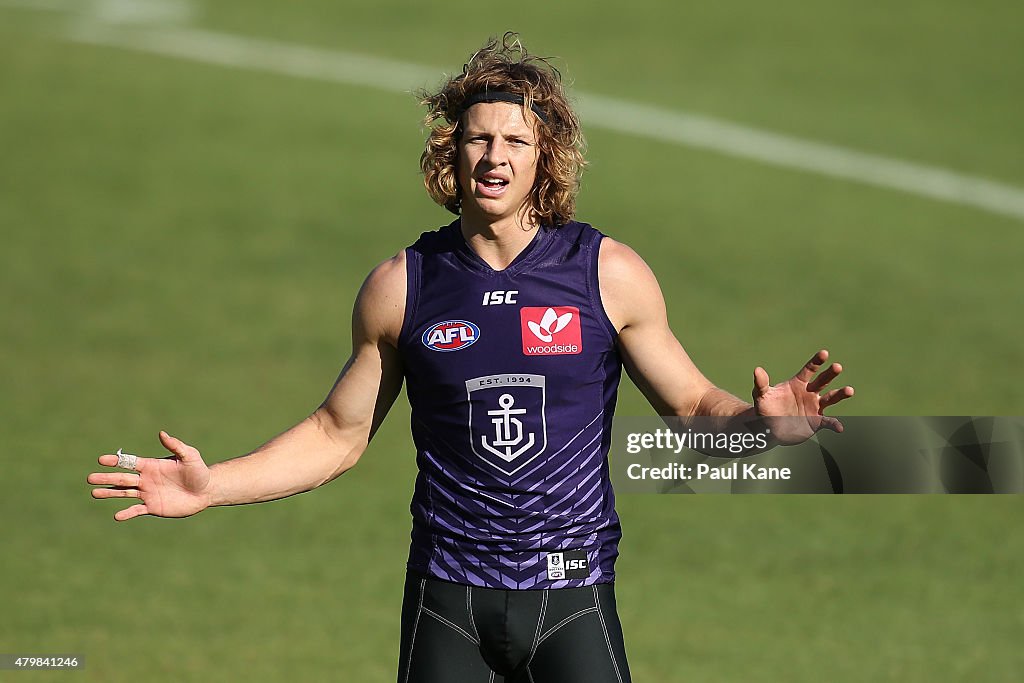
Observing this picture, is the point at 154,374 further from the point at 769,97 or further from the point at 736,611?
the point at 769,97

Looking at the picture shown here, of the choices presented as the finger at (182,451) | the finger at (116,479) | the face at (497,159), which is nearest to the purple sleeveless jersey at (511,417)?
the face at (497,159)

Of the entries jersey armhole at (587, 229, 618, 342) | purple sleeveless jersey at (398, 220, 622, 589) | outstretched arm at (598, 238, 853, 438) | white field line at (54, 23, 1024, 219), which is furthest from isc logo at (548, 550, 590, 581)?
white field line at (54, 23, 1024, 219)

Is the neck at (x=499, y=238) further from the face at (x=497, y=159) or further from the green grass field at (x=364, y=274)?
the green grass field at (x=364, y=274)

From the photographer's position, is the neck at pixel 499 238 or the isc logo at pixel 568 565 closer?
the isc logo at pixel 568 565

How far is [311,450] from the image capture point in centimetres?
677

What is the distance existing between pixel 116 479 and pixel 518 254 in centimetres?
183

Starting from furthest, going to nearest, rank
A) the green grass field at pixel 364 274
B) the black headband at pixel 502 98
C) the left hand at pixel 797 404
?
the green grass field at pixel 364 274
the black headband at pixel 502 98
the left hand at pixel 797 404

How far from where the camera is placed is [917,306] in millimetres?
18719

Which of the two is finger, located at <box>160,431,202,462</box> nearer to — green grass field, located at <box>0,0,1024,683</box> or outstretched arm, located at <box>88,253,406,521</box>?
outstretched arm, located at <box>88,253,406,521</box>

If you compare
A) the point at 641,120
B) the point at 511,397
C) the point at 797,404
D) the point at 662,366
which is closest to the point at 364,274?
the point at 641,120

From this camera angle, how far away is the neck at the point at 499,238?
6535 mm

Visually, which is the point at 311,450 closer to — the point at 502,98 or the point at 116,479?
the point at 116,479

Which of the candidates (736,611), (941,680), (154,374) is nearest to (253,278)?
(154,374)

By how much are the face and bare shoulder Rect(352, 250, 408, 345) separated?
0.40 metres
